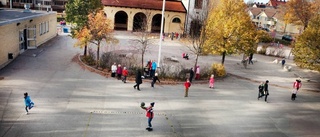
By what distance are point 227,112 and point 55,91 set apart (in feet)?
31.5

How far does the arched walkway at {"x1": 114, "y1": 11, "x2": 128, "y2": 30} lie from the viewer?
4975 centimetres

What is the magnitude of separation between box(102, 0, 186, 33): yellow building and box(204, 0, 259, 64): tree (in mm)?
23079

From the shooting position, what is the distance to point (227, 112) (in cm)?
1494

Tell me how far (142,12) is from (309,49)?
3129 centimetres

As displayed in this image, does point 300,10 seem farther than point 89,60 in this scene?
→ Yes

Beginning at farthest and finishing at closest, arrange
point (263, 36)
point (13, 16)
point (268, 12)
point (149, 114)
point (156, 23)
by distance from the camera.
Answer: point (268, 12)
point (156, 23)
point (263, 36)
point (13, 16)
point (149, 114)

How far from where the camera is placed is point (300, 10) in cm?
5659

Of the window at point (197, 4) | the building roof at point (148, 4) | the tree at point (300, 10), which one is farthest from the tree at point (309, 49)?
the tree at point (300, 10)

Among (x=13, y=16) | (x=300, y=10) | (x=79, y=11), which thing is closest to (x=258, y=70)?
(x=79, y=11)

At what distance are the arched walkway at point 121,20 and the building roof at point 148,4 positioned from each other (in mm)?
3234

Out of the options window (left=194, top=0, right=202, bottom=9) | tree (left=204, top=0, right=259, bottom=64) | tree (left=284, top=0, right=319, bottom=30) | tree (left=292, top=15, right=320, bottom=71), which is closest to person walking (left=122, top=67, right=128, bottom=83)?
tree (left=204, top=0, right=259, bottom=64)

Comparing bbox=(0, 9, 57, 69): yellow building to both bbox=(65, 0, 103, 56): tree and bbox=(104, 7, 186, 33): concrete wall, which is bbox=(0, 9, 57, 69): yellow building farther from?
bbox=(104, 7, 186, 33): concrete wall

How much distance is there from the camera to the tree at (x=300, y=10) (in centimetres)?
5456

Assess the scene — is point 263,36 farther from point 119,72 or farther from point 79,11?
point 79,11
